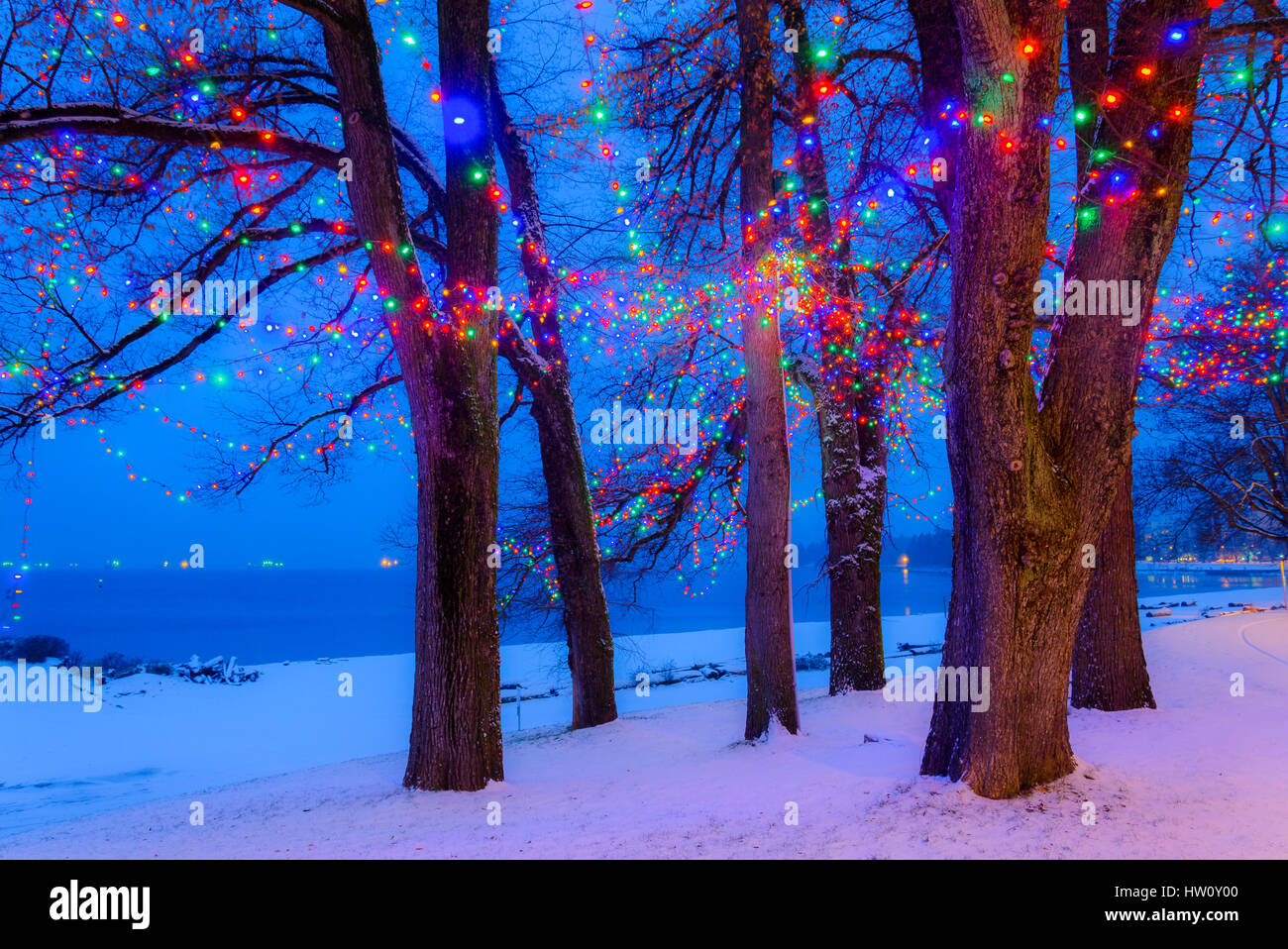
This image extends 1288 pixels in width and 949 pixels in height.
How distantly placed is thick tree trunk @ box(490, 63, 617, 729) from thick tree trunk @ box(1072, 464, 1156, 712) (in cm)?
567

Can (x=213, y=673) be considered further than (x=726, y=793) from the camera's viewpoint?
Yes

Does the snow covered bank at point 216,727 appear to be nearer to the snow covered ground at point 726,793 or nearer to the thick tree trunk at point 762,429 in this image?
the snow covered ground at point 726,793

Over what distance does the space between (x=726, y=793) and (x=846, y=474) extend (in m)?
6.06

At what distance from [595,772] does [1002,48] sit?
6.24 metres

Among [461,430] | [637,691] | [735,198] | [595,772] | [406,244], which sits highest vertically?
[735,198]

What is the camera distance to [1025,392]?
13.6 ft

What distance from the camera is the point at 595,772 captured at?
20.4 ft

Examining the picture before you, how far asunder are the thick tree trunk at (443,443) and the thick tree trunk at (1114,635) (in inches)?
227

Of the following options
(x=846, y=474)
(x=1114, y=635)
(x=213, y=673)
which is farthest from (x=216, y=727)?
(x=1114, y=635)

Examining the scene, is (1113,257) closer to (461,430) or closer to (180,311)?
(461,430)

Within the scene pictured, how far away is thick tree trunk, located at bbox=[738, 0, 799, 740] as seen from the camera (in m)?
6.92

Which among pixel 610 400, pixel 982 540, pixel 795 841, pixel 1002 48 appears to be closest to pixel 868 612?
pixel 610 400

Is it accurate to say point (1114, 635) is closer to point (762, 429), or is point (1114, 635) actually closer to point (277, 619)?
point (762, 429)

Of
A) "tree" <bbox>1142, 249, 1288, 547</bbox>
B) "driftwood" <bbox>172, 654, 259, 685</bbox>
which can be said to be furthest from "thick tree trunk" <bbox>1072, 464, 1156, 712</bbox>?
"driftwood" <bbox>172, 654, 259, 685</bbox>
